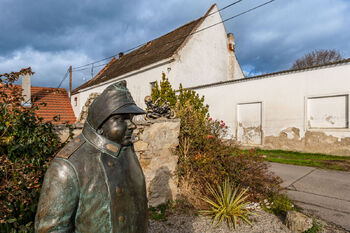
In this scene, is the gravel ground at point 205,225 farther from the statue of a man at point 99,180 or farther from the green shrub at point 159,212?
the statue of a man at point 99,180

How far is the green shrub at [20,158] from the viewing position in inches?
102

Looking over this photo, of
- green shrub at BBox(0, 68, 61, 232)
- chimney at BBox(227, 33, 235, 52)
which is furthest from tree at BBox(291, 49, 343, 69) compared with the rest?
green shrub at BBox(0, 68, 61, 232)

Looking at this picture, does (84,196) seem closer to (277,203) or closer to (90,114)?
(90,114)

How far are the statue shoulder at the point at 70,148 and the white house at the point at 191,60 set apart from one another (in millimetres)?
11591

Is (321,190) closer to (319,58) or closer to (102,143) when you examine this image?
(102,143)

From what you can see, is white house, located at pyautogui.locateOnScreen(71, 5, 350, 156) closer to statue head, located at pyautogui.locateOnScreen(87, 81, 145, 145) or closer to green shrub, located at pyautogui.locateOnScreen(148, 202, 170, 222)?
green shrub, located at pyautogui.locateOnScreen(148, 202, 170, 222)

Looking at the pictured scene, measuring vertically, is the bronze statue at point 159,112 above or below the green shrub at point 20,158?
above

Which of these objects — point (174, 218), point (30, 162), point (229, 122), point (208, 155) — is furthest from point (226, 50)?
point (30, 162)

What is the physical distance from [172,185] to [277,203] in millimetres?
2021

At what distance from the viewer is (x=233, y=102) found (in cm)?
1162

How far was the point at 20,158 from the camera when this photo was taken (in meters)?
2.93

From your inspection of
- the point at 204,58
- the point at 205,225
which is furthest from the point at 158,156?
the point at 204,58

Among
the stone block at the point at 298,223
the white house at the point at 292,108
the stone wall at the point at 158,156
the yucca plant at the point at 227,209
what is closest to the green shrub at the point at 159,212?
the stone wall at the point at 158,156

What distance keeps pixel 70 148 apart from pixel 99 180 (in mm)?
224
